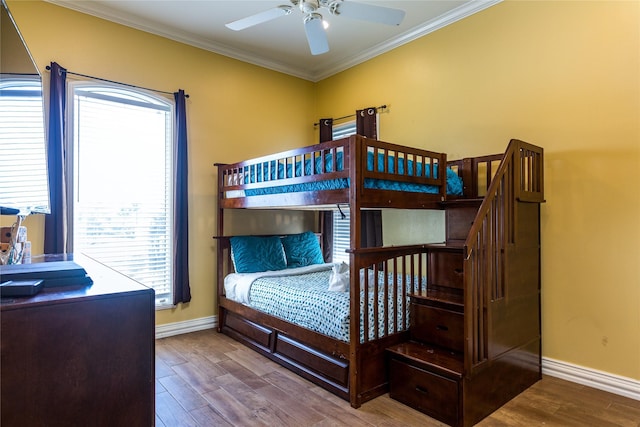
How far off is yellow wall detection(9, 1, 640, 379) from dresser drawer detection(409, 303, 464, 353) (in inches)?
37.5

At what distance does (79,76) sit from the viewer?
3271 millimetres

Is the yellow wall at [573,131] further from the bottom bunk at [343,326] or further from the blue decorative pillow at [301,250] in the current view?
the blue decorative pillow at [301,250]

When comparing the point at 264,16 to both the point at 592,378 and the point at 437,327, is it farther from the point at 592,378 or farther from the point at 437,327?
the point at 592,378

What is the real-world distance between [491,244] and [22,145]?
2580mm

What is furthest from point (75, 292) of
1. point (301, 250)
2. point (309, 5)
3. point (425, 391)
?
point (301, 250)

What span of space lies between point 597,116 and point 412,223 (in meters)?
1.75

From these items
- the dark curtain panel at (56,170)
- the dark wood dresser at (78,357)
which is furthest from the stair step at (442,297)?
the dark curtain panel at (56,170)

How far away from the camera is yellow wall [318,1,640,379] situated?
252 cm

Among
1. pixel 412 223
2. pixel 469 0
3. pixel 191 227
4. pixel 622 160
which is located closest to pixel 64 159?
pixel 191 227

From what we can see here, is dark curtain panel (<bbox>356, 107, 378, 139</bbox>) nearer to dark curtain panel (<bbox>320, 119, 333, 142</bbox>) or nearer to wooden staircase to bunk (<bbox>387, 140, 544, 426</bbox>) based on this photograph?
dark curtain panel (<bbox>320, 119, 333, 142</bbox>)

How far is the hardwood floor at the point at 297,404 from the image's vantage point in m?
2.18

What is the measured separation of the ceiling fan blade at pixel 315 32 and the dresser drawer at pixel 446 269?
1837 mm

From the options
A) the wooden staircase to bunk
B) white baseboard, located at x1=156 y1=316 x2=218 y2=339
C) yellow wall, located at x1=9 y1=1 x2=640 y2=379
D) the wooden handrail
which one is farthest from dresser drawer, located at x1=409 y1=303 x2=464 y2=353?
white baseboard, located at x1=156 y1=316 x2=218 y2=339

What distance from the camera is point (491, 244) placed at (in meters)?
2.35
